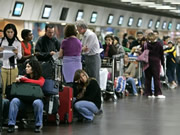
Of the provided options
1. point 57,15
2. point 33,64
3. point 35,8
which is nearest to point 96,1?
point 57,15

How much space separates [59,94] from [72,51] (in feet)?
3.50

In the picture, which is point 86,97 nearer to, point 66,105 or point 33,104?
point 66,105

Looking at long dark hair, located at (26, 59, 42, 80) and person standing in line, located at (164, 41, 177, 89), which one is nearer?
long dark hair, located at (26, 59, 42, 80)

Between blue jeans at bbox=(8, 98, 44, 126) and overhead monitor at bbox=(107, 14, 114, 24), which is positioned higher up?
overhead monitor at bbox=(107, 14, 114, 24)

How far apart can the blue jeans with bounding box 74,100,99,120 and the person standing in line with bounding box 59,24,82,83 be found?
724mm

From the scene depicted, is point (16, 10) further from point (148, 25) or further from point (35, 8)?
point (148, 25)

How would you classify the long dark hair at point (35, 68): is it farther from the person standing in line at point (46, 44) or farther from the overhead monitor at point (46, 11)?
the overhead monitor at point (46, 11)

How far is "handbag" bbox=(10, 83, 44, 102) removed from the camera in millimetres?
9031

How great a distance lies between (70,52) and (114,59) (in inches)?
175

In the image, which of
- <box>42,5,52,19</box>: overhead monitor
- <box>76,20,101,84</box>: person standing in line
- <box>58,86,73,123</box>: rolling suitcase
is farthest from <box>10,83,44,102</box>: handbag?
<box>42,5,52,19</box>: overhead monitor

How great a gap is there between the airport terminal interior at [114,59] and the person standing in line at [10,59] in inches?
41.4

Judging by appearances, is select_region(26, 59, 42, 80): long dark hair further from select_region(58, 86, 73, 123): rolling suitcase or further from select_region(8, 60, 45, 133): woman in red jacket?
select_region(58, 86, 73, 123): rolling suitcase

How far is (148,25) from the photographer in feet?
116

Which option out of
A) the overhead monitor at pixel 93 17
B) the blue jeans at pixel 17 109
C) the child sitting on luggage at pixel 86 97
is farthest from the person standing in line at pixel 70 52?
the overhead monitor at pixel 93 17
